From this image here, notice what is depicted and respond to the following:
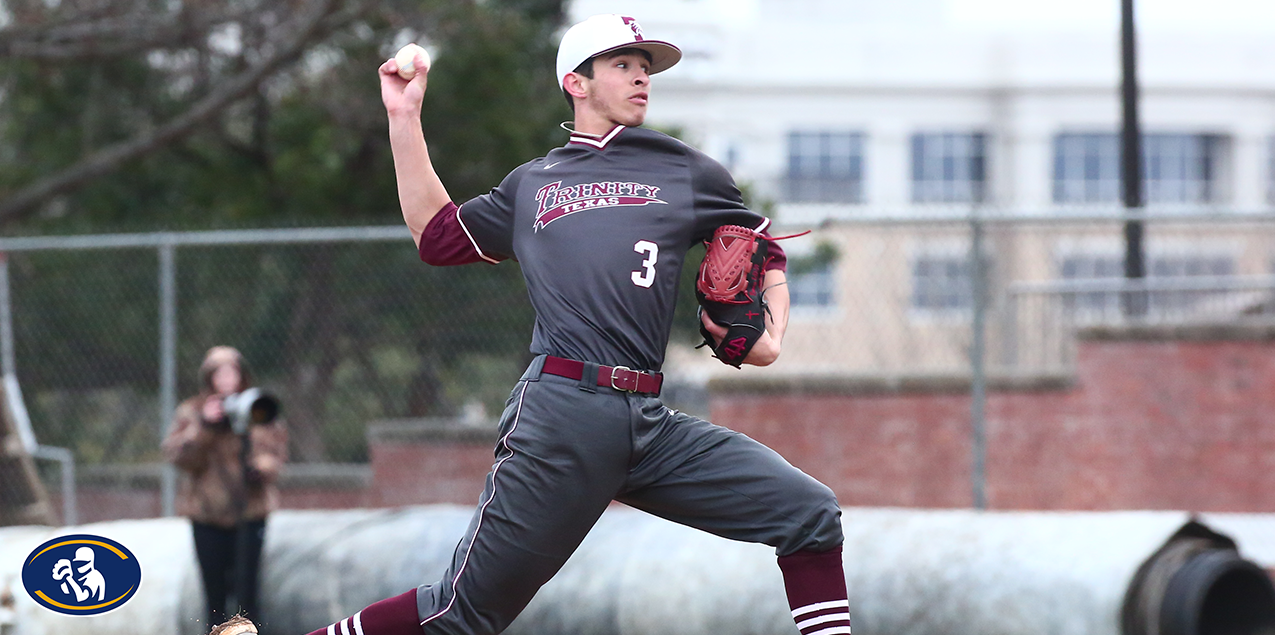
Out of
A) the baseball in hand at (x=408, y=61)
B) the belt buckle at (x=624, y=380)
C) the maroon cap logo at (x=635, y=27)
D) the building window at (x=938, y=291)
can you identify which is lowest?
the belt buckle at (x=624, y=380)

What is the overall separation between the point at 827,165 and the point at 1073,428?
1584 inches

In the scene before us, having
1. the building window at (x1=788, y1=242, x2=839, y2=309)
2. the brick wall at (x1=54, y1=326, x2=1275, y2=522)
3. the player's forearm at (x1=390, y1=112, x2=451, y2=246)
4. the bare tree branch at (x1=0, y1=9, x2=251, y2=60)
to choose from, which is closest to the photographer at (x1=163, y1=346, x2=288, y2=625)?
the brick wall at (x1=54, y1=326, x2=1275, y2=522)

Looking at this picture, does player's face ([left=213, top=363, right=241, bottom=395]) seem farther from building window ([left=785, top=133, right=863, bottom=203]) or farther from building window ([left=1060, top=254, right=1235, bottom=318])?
building window ([left=785, top=133, right=863, bottom=203])

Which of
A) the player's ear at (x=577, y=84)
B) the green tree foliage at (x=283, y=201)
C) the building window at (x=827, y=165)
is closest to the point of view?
the player's ear at (x=577, y=84)

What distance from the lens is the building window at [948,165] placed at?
160 ft

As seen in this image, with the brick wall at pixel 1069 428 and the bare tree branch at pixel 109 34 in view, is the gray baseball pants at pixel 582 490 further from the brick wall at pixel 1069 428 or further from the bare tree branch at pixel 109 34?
the bare tree branch at pixel 109 34

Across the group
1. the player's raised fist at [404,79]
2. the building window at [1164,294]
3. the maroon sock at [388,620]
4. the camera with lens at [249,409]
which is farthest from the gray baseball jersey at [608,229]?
the building window at [1164,294]

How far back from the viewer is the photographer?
22.1 feet

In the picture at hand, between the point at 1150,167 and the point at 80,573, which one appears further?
the point at 1150,167

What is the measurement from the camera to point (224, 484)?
697 centimetres

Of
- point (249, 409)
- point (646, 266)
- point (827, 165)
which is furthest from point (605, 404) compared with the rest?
point (827, 165)

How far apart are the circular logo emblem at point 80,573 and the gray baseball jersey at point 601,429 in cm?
140

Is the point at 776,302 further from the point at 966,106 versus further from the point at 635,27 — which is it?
the point at 966,106

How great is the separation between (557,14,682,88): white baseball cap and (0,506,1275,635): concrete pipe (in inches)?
109
